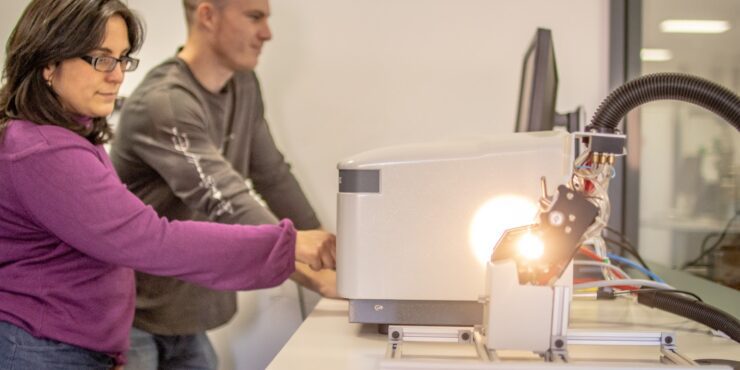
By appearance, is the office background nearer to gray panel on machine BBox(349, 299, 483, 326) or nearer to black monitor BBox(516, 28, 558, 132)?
black monitor BBox(516, 28, 558, 132)

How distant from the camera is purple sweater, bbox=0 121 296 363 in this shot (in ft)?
3.82

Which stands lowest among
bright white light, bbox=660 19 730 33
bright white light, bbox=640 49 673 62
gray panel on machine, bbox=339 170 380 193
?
gray panel on machine, bbox=339 170 380 193

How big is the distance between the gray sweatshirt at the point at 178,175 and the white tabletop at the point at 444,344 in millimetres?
461

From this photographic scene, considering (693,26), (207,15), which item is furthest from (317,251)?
(693,26)

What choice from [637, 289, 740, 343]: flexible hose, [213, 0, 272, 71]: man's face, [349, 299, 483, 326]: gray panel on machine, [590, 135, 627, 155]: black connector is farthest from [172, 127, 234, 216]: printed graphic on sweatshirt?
[590, 135, 627, 155]: black connector

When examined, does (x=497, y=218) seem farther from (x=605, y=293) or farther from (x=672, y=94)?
(x=605, y=293)

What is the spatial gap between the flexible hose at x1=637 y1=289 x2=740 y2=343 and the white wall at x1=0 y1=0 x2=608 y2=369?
1243 millimetres

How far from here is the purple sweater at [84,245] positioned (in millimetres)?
1163

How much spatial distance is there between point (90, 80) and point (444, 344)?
2.36ft

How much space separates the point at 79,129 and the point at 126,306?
0.32 meters

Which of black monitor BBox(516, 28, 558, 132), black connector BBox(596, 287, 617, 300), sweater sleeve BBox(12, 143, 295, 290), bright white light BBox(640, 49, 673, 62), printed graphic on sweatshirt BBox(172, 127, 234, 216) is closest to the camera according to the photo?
sweater sleeve BBox(12, 143, 295, 290)

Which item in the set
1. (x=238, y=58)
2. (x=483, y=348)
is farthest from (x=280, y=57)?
(x=483, y=348)

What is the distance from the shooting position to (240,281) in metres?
1.28

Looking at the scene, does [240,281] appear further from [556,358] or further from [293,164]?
[293,164]
